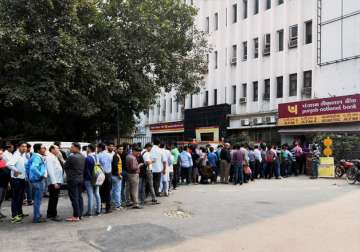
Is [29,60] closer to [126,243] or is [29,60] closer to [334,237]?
[126,243]

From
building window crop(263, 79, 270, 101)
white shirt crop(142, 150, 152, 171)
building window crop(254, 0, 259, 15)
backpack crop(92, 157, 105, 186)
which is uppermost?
building window crop(254, 0, 259, 15)

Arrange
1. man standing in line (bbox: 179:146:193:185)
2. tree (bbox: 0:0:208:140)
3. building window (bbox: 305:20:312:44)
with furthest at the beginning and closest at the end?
building window (bbox: 305:20:312:44) < man standing in line (bbox: 179:146:193:185) < tree (bbox: 0:0:208:140)

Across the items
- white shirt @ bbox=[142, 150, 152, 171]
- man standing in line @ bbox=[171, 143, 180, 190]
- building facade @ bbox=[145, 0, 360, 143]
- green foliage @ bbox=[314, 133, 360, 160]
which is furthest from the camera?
building facade @ bbox=[145, 0, 360, 143]

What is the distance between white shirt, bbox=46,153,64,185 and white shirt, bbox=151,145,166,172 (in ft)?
12.6

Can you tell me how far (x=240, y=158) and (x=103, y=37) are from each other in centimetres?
796

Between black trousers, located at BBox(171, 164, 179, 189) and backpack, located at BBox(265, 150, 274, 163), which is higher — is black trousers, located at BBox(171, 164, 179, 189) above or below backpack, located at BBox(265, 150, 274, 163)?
below

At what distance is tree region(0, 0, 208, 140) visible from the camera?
17609 millimetres

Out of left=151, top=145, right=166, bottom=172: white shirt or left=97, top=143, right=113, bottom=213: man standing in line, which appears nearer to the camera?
left=97, top=143, right=113, bottom=213: man standing in line

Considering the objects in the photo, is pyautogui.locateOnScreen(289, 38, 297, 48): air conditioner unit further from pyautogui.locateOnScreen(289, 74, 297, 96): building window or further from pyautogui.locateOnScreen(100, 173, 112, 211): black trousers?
pyautogui.locateOnScreen(100, 173, 112, 211): black trousers

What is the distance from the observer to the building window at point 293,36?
3262 cm

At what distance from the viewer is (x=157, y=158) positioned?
14.4 m

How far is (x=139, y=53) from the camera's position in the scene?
21.5 metres

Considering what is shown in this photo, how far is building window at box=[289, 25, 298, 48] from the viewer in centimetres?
3262

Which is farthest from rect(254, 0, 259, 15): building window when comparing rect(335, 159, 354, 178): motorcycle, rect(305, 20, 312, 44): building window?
rect(335, 159, 354, 178): motorcycle
